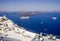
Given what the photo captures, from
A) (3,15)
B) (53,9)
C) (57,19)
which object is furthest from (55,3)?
(3,15)

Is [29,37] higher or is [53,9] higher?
[53,9]

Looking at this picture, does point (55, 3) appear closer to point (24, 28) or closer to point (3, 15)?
point (24, 28)

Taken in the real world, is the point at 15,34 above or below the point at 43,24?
below
